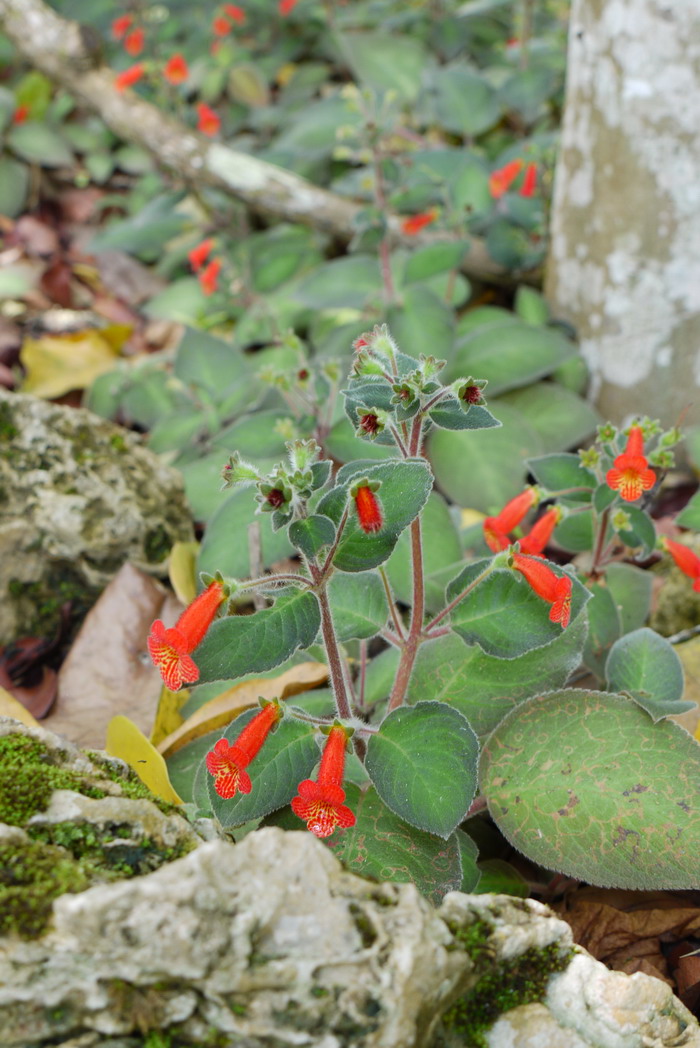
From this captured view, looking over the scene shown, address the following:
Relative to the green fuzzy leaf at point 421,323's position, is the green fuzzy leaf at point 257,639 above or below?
above

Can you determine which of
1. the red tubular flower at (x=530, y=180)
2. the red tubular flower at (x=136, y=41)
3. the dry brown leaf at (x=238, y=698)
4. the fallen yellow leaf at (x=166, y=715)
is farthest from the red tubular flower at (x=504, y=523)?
the red tubular flower at (x=136, y=41)

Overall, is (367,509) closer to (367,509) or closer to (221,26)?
(367,509)

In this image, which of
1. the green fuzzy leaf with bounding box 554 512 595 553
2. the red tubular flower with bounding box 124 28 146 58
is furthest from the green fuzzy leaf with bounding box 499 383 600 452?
the red tubular flower with bounding box 124 28 146 58

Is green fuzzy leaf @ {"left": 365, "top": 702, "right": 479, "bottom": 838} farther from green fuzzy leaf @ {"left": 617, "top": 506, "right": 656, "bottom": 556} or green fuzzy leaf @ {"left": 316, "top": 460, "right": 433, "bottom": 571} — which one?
green fuzzy leaf @ {"left": 617, "top": 506, "right": 656, "bottom": 556}

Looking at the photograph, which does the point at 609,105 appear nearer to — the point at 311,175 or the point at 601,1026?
the point at 311,175

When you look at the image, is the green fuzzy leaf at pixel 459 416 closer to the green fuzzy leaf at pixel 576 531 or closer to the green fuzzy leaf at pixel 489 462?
the green fuzzy leaf at pixel 576 531

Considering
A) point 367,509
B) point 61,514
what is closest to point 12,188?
point 61,514

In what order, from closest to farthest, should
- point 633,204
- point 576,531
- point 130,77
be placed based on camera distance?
point 576,531, point 633,204, point 130,77
